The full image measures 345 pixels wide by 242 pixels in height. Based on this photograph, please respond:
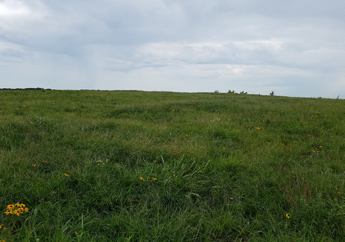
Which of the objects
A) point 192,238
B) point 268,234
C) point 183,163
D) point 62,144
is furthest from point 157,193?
point 62,144

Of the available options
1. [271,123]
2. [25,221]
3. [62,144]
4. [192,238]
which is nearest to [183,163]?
[192,238]

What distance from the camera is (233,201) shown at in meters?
3.33

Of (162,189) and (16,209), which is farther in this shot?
(162,189)

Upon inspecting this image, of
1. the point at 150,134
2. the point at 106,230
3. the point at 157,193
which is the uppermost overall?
the point at 150,134

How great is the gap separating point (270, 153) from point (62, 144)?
4865 millimetres

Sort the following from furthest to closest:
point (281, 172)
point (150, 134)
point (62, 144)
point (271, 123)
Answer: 1. point (271, 123)
2. point (150, 134)
3. point (62, 144)
4. point (281, 172)

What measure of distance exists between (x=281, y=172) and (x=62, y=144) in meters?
4.73

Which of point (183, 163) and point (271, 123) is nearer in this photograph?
point (183, 163)

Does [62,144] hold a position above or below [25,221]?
above

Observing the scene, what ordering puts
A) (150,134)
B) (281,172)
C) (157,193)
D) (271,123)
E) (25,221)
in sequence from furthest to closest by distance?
(271,123) → (150,134) → (281,172) → (157,193) → (25,221)

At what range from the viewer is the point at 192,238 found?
2.55 metres

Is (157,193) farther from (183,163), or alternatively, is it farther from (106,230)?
(183,163)

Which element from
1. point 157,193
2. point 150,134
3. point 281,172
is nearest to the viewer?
point 157,193

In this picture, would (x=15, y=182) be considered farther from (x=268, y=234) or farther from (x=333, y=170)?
(x=333, y=170)
